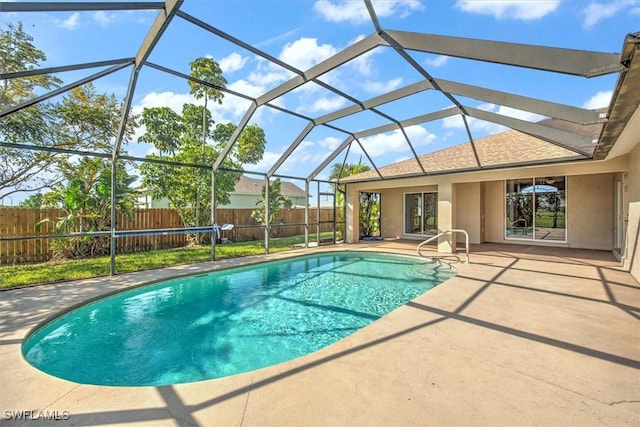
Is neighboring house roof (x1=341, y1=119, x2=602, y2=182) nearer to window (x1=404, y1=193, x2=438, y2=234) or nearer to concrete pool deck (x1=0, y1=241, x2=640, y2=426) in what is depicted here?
window (x1=404, y1=193, x2=438, y2=234)

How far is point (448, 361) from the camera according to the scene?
303cm

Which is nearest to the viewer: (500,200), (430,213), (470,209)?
(500,200)

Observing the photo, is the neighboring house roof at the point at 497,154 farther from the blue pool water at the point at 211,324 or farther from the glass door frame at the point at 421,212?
the blue pool water at the point at 211,324

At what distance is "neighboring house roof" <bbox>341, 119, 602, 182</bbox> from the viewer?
8.92m

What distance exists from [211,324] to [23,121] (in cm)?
970

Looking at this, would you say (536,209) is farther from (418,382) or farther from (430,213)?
(418,382)

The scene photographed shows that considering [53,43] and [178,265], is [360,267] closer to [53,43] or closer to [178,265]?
[178,265]

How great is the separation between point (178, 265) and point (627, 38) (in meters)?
9.67

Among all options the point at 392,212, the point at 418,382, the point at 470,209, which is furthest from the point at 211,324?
the point at 392,212

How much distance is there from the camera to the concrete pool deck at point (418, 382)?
86.7 inches

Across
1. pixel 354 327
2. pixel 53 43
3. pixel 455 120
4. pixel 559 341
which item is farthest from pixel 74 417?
pixel 455 120

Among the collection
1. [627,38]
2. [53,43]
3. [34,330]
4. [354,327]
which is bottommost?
[354,327]

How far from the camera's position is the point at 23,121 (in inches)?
353

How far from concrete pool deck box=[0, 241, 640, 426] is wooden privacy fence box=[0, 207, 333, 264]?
542cm
